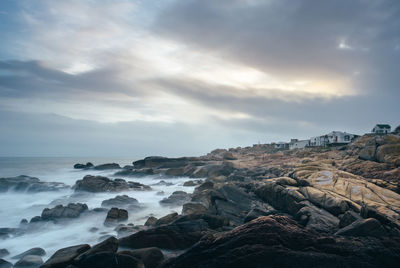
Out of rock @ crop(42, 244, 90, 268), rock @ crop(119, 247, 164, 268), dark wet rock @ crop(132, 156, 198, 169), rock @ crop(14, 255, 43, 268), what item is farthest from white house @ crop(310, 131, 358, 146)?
rock @ crop(14, 255, 43, 268)

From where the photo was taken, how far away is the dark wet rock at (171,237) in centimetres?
1021

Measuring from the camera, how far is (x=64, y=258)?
8.09 metres

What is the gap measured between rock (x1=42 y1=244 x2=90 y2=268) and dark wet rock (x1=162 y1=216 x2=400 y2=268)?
3.15 m

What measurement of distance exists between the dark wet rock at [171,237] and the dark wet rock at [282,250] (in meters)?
2.49

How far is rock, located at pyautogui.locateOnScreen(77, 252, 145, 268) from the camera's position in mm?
7494

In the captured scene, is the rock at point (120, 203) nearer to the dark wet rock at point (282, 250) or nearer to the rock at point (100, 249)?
the rock at point (100, 249)

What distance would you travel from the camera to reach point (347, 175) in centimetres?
1680

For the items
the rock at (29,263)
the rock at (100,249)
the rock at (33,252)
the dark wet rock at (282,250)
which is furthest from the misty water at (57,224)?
the dark wet rock at (282,250)

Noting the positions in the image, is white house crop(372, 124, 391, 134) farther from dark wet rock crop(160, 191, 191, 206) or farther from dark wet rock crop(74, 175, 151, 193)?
dark wet rock crop(74, 175, 151, 193)

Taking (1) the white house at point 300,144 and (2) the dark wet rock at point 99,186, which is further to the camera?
(1) the white house at point 300,144

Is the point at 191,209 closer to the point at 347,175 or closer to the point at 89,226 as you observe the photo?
the point at 89,226

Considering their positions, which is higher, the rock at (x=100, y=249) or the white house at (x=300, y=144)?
the white house at (x=300, y=144)

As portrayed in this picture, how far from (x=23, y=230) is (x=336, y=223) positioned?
58.2 ft

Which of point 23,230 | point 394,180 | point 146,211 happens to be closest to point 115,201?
point 146,211
